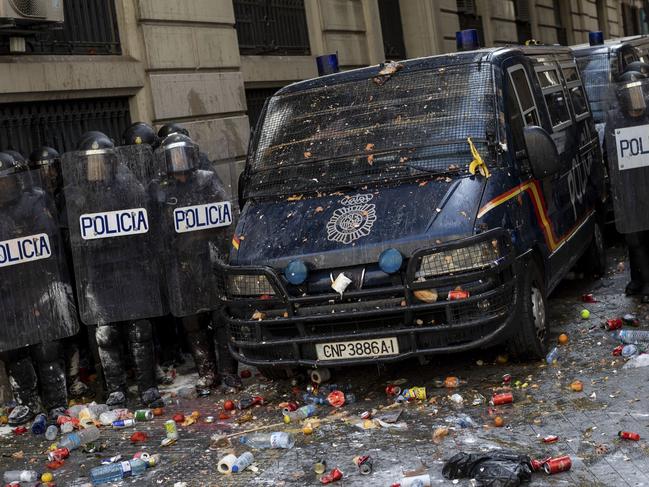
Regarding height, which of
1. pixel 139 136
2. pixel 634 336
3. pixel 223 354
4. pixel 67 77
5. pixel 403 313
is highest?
pixel 67 77

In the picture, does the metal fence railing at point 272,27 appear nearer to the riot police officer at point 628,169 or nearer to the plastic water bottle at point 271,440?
the riot police officer at point 628,169

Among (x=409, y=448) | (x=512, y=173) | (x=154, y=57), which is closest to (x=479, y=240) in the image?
(x=512, y=173)

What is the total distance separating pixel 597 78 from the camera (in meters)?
12.1

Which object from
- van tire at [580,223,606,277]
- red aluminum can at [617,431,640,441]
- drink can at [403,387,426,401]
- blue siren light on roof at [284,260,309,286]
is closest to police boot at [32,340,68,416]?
blue siren light on roof at [284,260,309,286]

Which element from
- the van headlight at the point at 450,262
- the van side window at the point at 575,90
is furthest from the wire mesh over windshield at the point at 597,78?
the van headlight at the point at 450,262

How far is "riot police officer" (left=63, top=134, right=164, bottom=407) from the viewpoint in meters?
7.65

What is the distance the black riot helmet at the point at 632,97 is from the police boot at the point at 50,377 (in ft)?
15.5

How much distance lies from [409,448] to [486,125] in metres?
2.48

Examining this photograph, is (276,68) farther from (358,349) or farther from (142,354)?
(358,349)

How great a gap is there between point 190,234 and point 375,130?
1.59 m

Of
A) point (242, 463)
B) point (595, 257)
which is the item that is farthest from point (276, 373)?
point (595, 257)

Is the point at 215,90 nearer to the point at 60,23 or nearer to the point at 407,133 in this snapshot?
the point at 60,23

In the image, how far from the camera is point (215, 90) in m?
12.9

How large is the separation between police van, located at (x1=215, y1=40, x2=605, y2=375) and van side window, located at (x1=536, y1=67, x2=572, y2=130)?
5.3 inches
